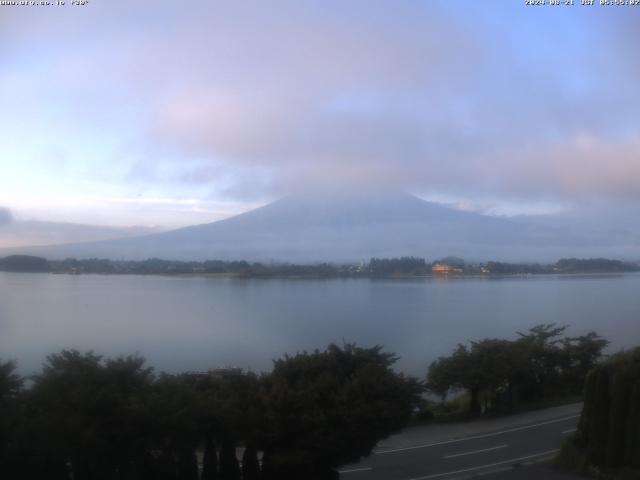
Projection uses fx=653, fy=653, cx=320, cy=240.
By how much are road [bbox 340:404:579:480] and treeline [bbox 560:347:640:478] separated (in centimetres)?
120

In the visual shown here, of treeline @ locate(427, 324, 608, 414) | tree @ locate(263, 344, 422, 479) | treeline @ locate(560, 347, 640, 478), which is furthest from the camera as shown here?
treeline @ locate(427, 324, 608, 414)

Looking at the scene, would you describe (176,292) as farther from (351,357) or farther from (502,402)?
(351,357)

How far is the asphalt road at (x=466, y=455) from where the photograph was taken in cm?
982

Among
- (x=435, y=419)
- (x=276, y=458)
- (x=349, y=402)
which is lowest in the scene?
(x=435, y=419)

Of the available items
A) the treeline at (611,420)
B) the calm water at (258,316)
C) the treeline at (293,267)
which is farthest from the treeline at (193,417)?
the treeline at (293,267)

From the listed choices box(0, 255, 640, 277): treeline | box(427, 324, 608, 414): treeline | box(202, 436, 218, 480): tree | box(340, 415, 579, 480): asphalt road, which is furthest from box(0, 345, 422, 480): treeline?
box(0, 255, 640, 277): treeline

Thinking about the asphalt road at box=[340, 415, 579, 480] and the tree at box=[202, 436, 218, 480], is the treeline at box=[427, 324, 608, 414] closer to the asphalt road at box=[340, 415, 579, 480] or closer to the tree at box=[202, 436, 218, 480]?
the asphalt road at box=[340, 415, 579, 480]

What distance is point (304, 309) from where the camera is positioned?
26.2m

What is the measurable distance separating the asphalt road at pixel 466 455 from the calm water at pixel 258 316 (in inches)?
207

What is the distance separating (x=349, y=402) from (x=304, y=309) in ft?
59.3

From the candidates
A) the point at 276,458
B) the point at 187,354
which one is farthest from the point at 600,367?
the point at 187,354

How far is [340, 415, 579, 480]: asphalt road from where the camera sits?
387 inches

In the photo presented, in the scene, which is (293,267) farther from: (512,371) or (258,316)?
(512,371)

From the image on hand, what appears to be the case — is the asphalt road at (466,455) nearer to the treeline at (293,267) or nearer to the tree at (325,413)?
the tree at (325,413)
